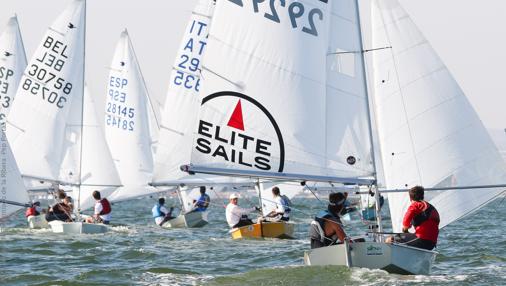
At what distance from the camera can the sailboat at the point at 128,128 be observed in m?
35.5

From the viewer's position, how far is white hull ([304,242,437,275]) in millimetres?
Answer: 14633

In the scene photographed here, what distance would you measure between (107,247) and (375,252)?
865 centimetres

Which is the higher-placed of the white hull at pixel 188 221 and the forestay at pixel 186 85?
the forestay at pixel 186 85

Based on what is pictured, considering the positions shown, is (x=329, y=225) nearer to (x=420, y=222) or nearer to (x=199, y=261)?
(x=420, y=222)

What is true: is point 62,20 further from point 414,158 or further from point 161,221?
A: point 414,158

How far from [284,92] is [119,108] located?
1930 centimetres

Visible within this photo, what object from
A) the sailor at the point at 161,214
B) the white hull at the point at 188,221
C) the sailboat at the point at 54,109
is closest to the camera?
the sailboat at the point at 54,109

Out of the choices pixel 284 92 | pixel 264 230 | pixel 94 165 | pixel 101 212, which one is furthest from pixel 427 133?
pixel 94 165

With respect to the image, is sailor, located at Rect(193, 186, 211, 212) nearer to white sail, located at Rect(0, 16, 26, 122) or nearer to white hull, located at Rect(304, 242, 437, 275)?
white sail, located at Rect(0, 16, 26, 122)

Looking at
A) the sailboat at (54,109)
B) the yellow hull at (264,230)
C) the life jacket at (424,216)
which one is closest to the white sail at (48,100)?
the sailboat at (54,109)

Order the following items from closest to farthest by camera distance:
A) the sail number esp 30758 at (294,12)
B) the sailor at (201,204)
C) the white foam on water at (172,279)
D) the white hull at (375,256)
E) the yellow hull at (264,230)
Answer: the white hull at (375,256)
the white foam on water at (172,279)
the sail number esp 30758 at (294,12)
the yellow hull at (264,230)
the sailor at (201,204)

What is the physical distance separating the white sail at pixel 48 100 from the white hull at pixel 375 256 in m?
16.7

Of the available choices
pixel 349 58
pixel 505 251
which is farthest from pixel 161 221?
pixel 349 58

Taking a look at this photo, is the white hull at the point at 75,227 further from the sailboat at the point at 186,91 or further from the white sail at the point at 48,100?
the white sail at the point at 48,100
